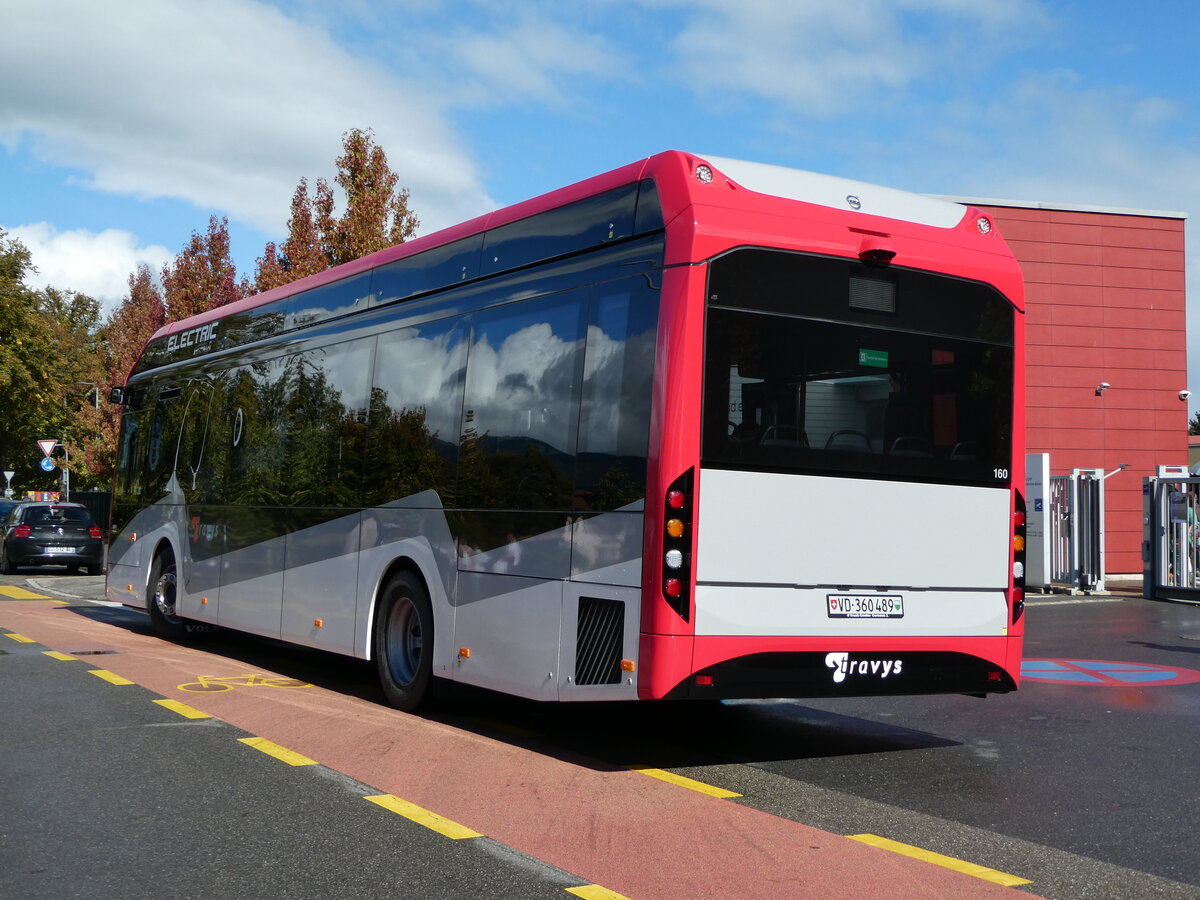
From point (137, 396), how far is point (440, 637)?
8.40m

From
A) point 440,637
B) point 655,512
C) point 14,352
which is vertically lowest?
point 440,637

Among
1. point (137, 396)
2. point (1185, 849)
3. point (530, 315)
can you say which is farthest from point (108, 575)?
point (1185, 849)

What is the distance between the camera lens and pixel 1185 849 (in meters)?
5.81

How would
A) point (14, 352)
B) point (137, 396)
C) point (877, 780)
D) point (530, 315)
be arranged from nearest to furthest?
point (877, 780) → point (530, 315) → point (137, 396) → point (14, 352)

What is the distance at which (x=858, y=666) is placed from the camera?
7414 millimetres

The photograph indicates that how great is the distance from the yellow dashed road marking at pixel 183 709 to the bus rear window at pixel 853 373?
430 centimetres

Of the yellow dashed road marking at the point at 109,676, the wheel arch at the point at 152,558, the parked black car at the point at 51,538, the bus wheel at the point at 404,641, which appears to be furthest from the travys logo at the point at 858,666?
the parked black car at the point at 51,538

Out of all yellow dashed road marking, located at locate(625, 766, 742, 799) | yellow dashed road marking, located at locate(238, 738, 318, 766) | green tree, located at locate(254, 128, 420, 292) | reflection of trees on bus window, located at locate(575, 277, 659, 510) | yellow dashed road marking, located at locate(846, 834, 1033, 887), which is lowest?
yellow dashed road marking, located at locate(238, 738, 318, 766)

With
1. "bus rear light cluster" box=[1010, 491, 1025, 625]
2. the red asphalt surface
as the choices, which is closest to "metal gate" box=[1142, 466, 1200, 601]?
"bus rear light cluster" box=[1010, 491, 1025, 625]

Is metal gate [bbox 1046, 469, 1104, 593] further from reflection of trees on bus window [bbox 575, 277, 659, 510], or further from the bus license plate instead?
reflection of trees on bus window [bbox 575, 277, 659, 510]

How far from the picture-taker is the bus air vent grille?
23.4 ft

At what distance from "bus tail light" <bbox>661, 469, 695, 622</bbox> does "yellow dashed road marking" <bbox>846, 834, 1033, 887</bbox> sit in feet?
4.91

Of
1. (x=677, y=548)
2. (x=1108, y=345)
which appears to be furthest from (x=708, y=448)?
(x=1108, y=345)

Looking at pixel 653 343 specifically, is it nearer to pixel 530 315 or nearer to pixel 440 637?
pixel 530 315
